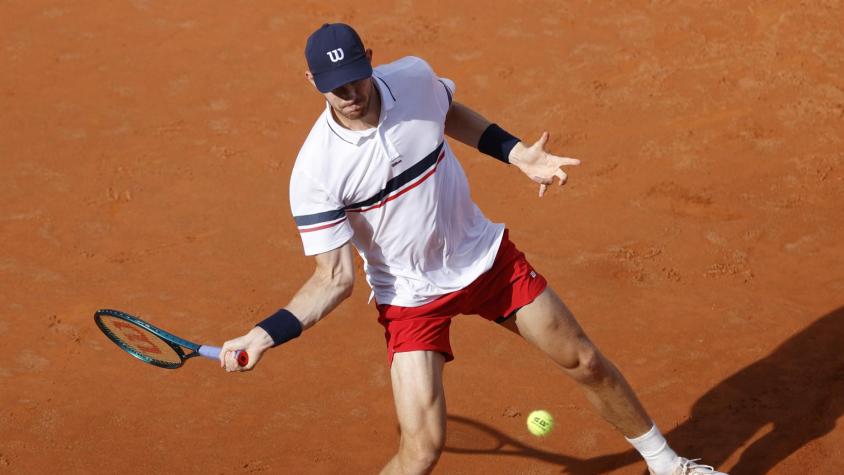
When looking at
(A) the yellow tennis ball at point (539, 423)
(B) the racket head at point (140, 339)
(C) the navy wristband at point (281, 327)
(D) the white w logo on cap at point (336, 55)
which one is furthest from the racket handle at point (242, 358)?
(A) the yellow tennis ball at point (539, 423)

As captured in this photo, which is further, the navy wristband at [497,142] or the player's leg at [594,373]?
the navy wristband at [497,142]

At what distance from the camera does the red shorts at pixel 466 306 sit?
5.23 m

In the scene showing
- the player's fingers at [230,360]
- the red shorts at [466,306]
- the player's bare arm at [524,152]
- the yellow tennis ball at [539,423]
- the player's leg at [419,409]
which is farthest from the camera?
the yellow tennis ball at [539,423]

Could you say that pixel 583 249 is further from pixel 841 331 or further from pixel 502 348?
pixel 841 331

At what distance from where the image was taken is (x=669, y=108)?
31.2 feet

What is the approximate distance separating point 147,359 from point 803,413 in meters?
3.79

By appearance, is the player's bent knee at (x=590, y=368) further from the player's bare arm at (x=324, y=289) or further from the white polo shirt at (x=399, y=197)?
the player's bare arm at (x=324, y=289)

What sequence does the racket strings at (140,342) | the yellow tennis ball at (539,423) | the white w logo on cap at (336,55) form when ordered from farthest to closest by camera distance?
the yellow tennis ball at (539,423), the racket strings at (140,342), the white w logo on cap at (336,55)

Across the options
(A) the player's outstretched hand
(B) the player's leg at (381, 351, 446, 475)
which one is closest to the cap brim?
(A) the player's outstretched hand

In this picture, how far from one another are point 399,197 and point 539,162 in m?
0.82

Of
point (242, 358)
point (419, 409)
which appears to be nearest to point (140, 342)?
point (242, 358)

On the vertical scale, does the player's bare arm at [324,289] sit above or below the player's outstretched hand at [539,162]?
below

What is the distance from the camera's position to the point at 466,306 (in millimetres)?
5430

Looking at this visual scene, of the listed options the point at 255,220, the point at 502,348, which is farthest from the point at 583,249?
the point at 255,220
